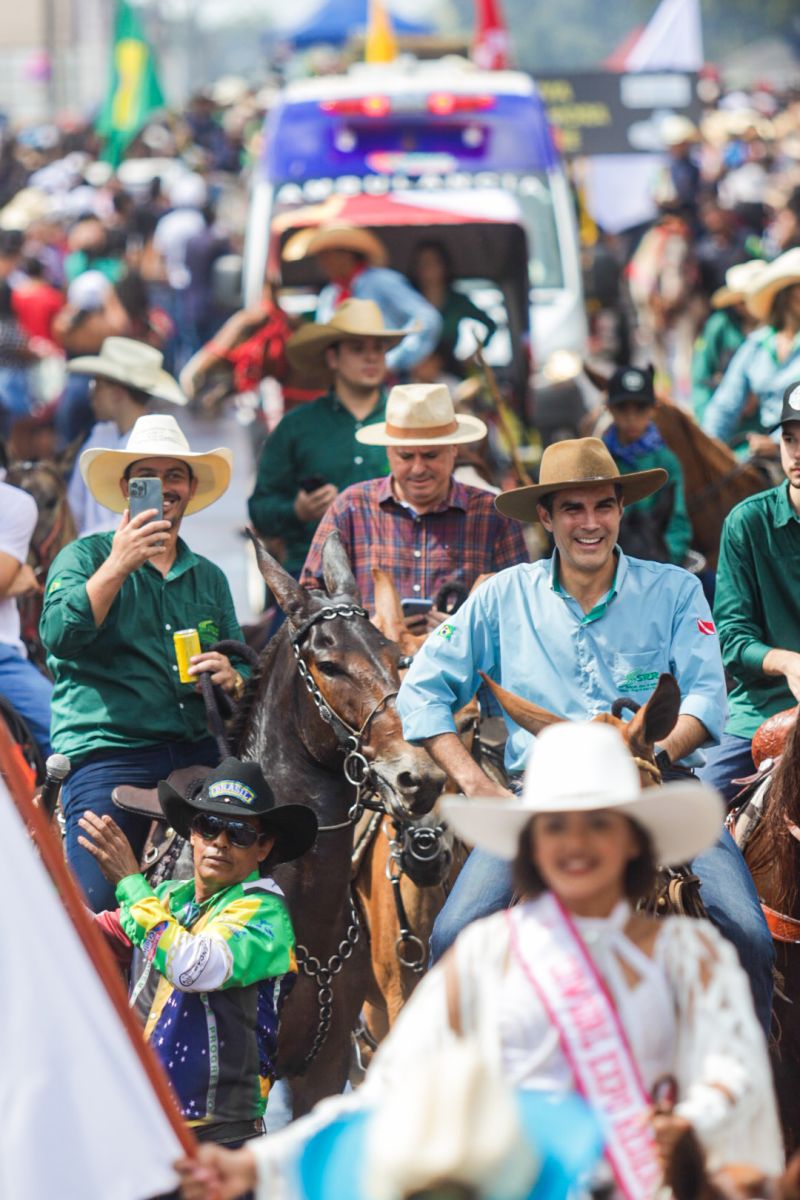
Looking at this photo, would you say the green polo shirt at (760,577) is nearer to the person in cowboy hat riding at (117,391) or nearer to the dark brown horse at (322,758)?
the dark brown horse at (322,758)

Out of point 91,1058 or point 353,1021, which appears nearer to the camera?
point 91,1058

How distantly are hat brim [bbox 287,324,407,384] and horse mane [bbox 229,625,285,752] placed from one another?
3.10m

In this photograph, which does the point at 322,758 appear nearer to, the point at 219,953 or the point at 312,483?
the point at 219,953

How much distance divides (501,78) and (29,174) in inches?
879

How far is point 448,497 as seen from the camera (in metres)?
8.69

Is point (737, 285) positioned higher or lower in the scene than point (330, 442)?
higher

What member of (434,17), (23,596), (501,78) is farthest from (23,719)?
(434,17)

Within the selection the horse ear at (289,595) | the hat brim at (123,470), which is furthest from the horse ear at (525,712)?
the hat brim at (123,470)

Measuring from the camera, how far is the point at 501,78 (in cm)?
1803

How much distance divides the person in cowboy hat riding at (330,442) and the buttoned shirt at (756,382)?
107 inches

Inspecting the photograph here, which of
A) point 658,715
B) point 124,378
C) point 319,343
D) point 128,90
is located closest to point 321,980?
point 658,715

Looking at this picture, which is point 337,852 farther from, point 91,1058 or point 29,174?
point 29,174

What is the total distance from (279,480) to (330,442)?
291 mm

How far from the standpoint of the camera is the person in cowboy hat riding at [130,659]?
7223 millimetres
